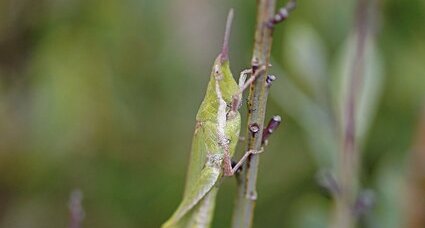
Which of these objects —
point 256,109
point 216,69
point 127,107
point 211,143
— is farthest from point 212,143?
point 127,107

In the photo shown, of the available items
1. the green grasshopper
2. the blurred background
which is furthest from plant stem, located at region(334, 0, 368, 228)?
the blurred background

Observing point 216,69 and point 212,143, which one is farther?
point 212,143

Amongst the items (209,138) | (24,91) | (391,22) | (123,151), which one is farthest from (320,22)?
(209,138)

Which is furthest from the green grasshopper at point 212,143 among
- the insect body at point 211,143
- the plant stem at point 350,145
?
the plant stem at point 350,145

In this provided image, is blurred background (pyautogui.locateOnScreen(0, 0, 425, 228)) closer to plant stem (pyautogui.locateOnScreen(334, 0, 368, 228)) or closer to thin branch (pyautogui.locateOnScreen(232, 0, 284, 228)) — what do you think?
plant stem (pyautogui.locateOnScreen(334, 0, 368, 228))

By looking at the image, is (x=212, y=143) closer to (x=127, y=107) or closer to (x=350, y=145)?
(x=350, y=145)
